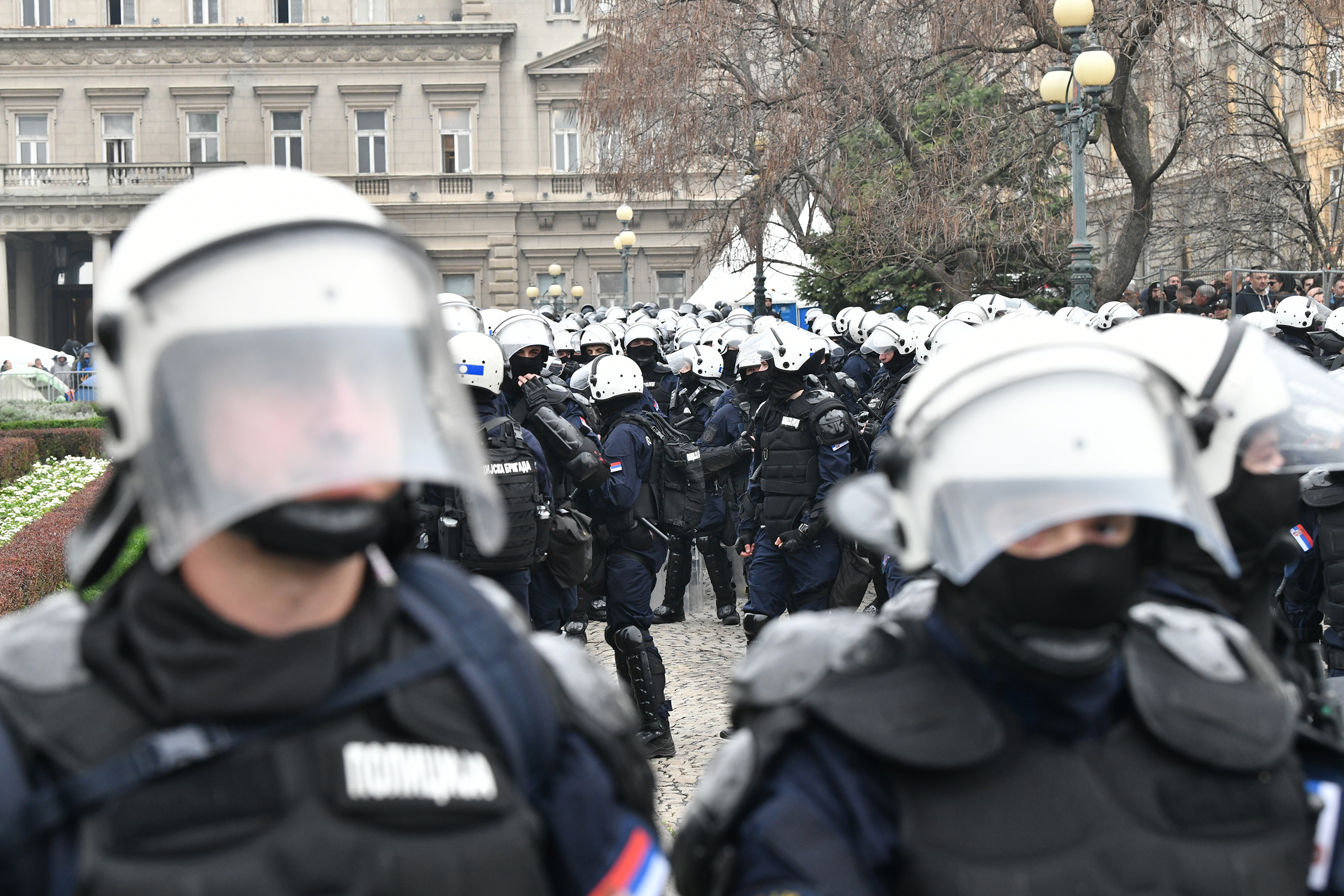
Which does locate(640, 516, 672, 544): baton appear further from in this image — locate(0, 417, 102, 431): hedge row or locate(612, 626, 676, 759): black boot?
locate(0, 417, 102, 431): hedge row

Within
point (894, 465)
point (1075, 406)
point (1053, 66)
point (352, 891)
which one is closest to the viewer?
point (352, 891)

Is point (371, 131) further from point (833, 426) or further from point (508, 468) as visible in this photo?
point (508, 468)

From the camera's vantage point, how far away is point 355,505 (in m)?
1.54

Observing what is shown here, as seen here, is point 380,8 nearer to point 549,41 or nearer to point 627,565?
point 549,41

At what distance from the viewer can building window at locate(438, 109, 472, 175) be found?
4509cm

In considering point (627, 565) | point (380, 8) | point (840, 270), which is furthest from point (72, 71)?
point (627, 565)

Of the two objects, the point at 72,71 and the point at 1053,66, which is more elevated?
the point at 72,71

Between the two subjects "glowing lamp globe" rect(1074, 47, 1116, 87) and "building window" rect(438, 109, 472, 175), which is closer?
"glowing lamp globe" rect(1074, 47, 1116, 87)

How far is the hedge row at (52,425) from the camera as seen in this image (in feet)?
68.7

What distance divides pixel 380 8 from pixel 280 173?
4531cm

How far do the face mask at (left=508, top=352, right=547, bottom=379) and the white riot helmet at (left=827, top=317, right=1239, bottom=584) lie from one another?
19.5 ft

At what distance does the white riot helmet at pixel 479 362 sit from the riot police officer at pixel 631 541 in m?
1.22

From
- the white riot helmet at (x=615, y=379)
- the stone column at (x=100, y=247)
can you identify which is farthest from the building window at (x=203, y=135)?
the white riot helmet at (x=615, y=379)

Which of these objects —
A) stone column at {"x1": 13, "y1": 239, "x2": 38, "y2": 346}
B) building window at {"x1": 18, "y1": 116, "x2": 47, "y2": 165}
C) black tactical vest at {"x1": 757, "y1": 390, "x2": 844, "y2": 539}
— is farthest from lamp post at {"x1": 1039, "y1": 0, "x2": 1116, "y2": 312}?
building window at {"x1": 18, "y1": 116, "x2": 47, "y2": 165}
